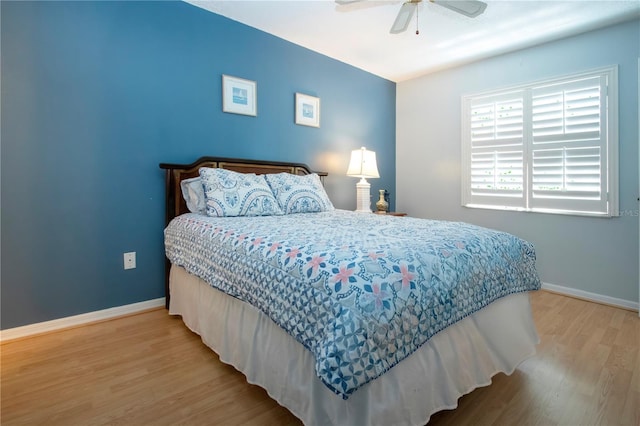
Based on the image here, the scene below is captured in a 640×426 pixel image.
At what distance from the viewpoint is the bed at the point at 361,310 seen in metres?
0.97

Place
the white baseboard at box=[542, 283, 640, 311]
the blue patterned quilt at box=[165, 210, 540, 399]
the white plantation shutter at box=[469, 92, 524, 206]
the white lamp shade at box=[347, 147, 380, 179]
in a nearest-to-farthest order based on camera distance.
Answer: the blue patterned quilt at box=[165, 210, 540, 399] → the white baseboard at box=[542, 283, 640, 311] → the white plantation shutter at box=[469, 92, 524, 206] → the white lamp shade at box=[347, 147, 380, 179]

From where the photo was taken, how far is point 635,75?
2574 mm

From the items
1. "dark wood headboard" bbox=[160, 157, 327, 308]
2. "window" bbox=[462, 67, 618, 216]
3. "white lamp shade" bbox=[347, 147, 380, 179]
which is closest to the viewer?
"dark wood headboard" bbox=[160, 157, 327, 308]

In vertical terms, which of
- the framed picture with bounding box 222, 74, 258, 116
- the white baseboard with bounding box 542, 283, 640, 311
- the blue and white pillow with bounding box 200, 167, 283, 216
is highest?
the framed picture with bounding box 222, 74, 258, 116

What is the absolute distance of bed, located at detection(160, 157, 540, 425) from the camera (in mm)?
969

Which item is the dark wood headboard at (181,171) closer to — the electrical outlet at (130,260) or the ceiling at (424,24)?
the electrical outlet at (130,260)

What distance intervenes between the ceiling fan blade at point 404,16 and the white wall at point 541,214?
5.54ft

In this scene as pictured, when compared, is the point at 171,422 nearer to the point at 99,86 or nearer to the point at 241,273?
the point at 241,273

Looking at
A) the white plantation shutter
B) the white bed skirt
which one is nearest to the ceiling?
the white plantation shutter

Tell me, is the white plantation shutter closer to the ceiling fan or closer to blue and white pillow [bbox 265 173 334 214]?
the ceiling fan

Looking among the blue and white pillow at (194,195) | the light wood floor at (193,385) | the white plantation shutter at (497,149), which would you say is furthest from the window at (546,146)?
the blue and white pillow at (194,195)

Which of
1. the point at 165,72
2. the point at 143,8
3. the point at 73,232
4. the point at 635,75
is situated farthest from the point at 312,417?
the point at 635,75

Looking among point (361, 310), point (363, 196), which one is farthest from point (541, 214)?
point (361, 310)

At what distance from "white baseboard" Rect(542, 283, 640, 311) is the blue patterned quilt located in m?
1.61
